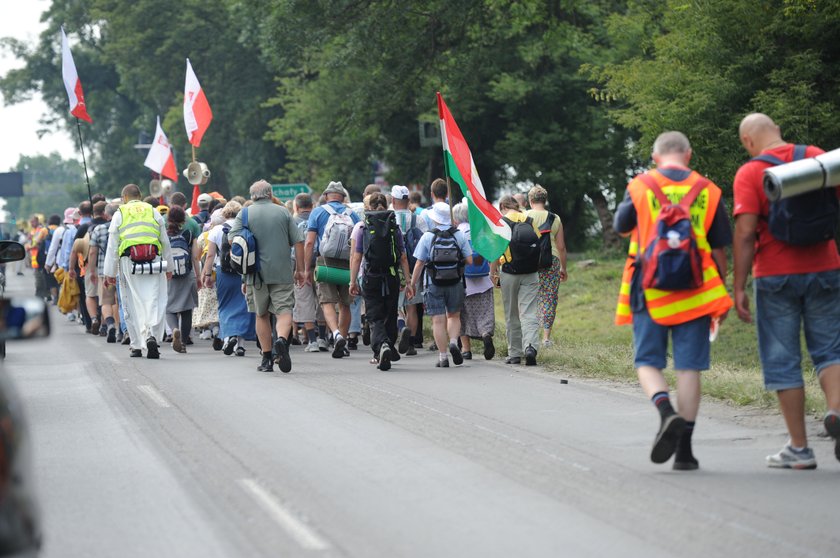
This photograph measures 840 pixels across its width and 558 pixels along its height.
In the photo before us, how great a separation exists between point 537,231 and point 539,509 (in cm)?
834

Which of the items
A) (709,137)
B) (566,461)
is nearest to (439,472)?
(566,461)

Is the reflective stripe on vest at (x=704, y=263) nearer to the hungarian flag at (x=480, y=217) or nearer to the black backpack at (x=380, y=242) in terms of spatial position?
the hungarian flag at (x=480, y=217)

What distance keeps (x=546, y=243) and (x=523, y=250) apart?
1.53 ft

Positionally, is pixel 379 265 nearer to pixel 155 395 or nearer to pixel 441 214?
pixel 441 214

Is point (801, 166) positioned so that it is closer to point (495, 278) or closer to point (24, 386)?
point (495, 278)

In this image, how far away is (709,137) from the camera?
74.0ft

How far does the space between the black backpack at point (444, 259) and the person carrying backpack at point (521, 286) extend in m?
0.60

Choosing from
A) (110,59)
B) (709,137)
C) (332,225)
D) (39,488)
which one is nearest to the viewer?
(39,488)

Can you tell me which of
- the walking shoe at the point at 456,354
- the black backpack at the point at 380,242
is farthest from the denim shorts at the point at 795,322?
the black backpack at the point at 380,242

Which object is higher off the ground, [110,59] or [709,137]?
[110,59]

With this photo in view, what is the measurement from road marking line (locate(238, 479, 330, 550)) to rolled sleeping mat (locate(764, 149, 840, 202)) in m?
3.16

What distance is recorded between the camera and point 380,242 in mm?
14672

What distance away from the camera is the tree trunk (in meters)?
43.4

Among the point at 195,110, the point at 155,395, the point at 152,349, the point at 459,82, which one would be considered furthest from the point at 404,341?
the point at 459,82
